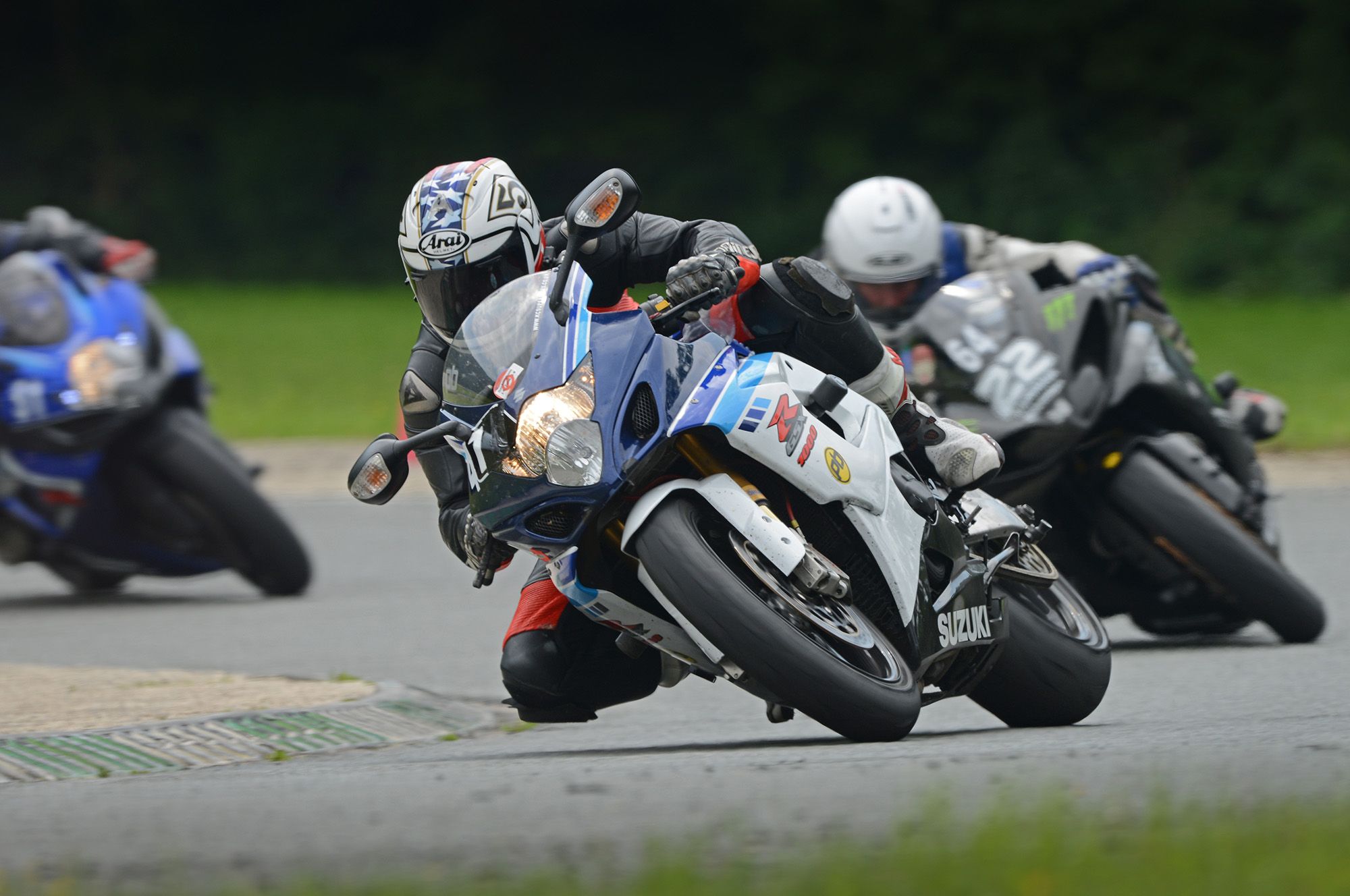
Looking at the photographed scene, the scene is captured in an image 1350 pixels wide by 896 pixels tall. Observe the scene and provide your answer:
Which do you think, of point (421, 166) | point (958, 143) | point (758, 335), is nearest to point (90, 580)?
point (758, 335)

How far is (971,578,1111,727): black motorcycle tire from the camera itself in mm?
5543

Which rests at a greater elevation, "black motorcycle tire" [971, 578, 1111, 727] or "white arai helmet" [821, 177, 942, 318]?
"white arai helmet" [821, 177, 942, 318]

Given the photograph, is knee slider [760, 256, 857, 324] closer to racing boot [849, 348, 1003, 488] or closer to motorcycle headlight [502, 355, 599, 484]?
racing boot [849, 348, 1003, 488]

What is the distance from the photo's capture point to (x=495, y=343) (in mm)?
4891

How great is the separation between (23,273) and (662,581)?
664 cm

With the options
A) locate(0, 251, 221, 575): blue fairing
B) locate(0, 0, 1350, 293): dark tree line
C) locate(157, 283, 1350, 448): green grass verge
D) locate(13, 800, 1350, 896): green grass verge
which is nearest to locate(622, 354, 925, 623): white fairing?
locate(13, 800, 1350, 896): green grass verge

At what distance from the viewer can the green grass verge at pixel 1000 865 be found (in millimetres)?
3164

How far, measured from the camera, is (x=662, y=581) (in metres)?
4.52

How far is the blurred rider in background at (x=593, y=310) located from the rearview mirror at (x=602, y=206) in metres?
0.23

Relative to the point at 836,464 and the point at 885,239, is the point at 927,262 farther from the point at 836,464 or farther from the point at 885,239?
the point at 836,464

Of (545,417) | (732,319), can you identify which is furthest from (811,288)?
(545,417)

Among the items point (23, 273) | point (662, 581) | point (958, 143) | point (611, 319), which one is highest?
point (611, 319)

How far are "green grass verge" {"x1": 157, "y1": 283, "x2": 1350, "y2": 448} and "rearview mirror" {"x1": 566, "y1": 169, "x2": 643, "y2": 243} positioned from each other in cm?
1075

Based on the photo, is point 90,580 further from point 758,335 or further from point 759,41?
point 759,41
